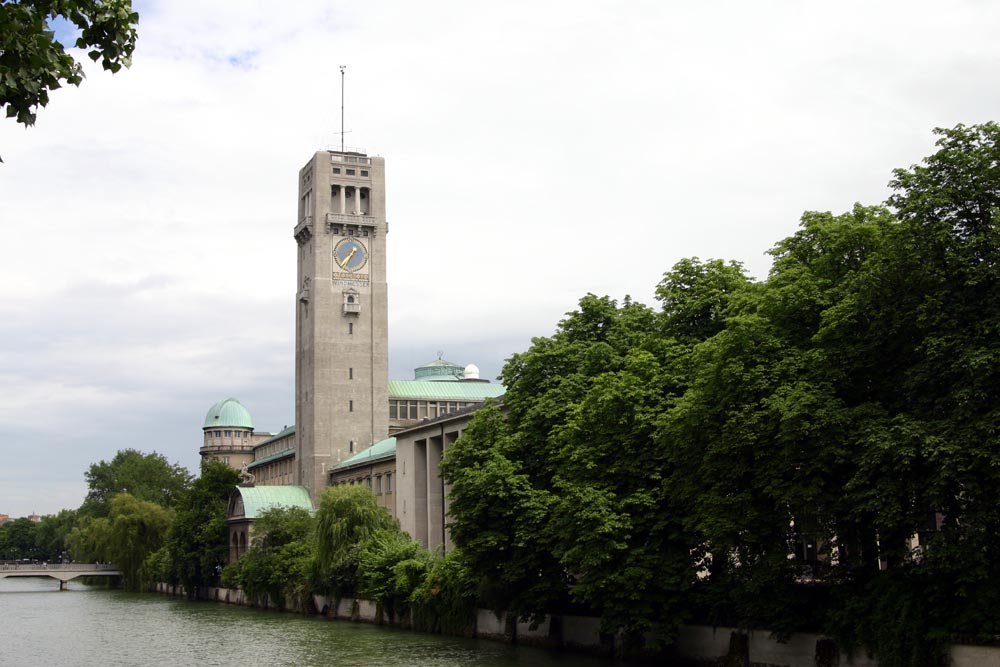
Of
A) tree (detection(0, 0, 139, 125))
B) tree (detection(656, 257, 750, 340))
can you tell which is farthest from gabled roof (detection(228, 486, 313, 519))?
tree (detection(0, 0, 139, 125))

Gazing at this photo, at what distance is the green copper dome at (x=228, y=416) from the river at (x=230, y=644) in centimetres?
10161

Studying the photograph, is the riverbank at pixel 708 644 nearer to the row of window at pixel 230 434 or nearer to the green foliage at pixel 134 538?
the green foliage at pixel 134 538

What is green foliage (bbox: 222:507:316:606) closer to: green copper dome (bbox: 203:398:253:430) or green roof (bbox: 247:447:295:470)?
green roof (bbox: 247:447:295:470)

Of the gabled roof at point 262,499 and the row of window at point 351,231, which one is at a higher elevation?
the row of window at point 351,231

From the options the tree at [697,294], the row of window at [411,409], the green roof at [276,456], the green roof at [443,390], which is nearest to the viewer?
the tree at [697,294]

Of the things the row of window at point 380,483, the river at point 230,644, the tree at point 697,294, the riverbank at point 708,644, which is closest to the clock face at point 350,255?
the row of window at point 380,483

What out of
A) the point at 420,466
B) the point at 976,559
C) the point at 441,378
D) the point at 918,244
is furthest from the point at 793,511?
the point at 441,378

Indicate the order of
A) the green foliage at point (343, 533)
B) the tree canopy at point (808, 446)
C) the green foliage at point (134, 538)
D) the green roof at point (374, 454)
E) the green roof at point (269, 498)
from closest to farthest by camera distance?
the tree canopy at point (808, 446) → the green foliage at point (343, 533) → the green roof at point (374, 454) → the green roof at point (269, 498) → the green foliage at point (134, 538)

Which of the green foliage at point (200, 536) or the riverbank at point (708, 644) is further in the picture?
the green foliage at point (200, 536)

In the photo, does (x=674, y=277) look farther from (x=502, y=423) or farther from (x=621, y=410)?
(x=502, y=423)

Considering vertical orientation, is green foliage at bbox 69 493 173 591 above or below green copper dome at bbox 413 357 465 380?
below

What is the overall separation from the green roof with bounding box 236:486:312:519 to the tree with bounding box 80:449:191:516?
5385 cm

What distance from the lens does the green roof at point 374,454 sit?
10462cm

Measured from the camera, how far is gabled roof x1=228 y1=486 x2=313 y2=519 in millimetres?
110500
